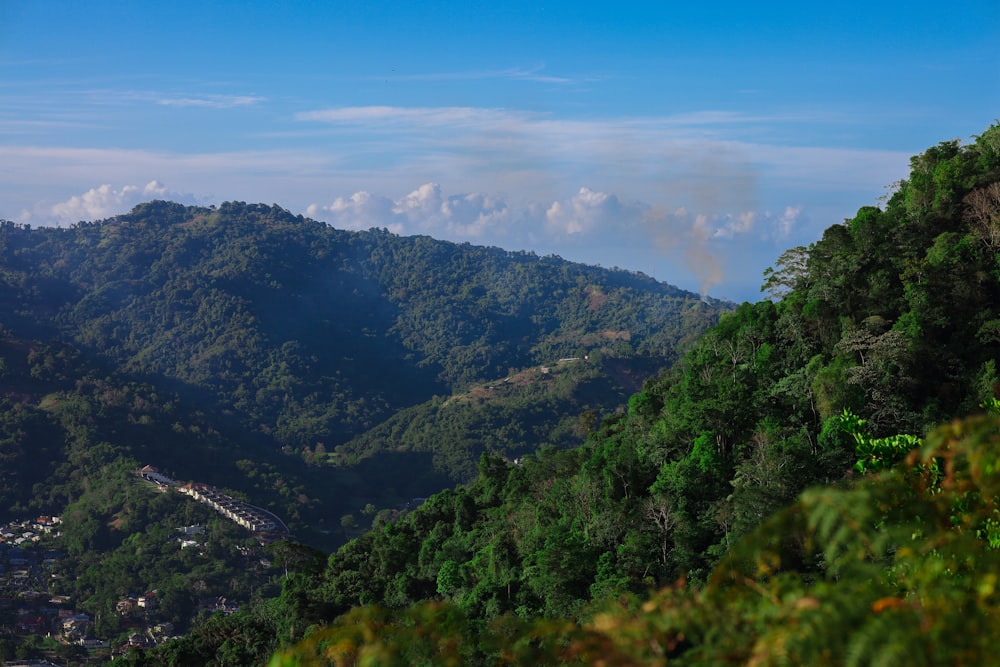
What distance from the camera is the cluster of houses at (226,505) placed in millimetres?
53531

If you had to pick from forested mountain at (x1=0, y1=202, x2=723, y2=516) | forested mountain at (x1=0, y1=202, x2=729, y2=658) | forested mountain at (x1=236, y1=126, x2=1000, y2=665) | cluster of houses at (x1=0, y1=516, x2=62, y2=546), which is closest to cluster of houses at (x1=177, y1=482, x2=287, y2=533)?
forested mountain at (x1=0, y1=202, x2=729, y2=658)

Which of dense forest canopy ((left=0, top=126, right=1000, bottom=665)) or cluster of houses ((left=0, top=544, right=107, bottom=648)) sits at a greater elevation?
dense forest canopy ((left=0, top=126, right=1000, bottom=665))

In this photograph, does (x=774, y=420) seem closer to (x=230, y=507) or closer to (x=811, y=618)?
(x=811, y=618)

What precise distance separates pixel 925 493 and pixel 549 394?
257 feet

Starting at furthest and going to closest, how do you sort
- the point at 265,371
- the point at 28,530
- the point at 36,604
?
the point at 265,371 < the point at 28,530 < the point at 36,604

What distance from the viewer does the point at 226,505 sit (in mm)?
55406

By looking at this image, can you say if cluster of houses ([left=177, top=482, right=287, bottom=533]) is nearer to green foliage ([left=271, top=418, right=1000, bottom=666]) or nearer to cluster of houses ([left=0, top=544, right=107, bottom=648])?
cluster of houses ([left=0, top=544, right=107, bottom=648])

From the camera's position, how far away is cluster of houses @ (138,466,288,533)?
2108 inches

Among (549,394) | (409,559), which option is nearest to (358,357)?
(549,394)

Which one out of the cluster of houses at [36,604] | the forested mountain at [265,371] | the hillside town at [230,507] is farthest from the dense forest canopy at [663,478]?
the hillside town at [230,507]

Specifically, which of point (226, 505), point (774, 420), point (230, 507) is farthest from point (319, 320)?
point (774, 420)

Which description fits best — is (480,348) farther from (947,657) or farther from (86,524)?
(947,657)

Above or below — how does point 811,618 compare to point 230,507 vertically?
above

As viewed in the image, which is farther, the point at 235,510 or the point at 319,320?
the point at 319,320
